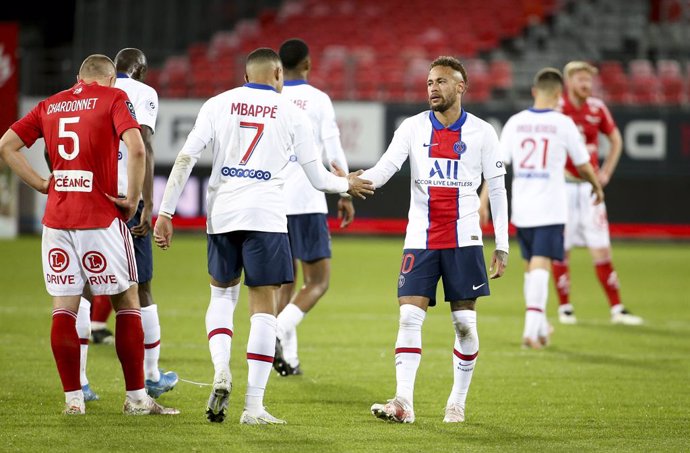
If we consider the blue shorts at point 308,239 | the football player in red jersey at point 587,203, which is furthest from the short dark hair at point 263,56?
the football player in red jersey at point 587,203

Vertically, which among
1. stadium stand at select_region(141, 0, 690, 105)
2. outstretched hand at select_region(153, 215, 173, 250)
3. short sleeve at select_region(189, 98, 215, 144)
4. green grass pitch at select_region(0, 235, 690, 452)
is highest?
stadium stand at select_region(141, 0, 690, 105)

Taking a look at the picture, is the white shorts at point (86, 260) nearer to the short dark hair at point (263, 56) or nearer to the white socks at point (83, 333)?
the white socks at point (83, 333)

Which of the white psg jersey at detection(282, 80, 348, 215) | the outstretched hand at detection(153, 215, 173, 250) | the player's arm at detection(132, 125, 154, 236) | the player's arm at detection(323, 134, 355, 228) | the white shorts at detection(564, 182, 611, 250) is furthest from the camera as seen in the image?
the white shorts at detection(564, 182, 611, 250)

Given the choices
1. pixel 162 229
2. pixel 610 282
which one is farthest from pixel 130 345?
pixel 610 282

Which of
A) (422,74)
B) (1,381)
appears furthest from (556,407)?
(422,74)

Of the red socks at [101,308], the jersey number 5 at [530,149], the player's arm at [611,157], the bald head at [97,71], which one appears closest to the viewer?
the bald head at [97,71]

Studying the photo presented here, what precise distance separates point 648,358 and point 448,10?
18714mm

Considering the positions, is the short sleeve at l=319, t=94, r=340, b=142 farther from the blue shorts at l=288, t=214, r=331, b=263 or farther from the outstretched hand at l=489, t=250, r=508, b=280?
the outstretched hand at l=489, t=250, r=508, b=280

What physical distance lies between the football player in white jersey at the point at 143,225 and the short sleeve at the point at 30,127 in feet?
2.28

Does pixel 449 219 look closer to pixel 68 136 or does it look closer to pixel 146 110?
pixel 146 110

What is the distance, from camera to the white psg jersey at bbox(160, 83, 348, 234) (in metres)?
6.42

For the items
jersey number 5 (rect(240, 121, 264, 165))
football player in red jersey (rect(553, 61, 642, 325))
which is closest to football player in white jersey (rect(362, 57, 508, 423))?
jersey number 5 (rect(240, 121, 264, 165))

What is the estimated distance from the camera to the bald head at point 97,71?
6.51m

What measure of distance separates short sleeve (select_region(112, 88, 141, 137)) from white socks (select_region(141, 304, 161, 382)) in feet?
4.89
